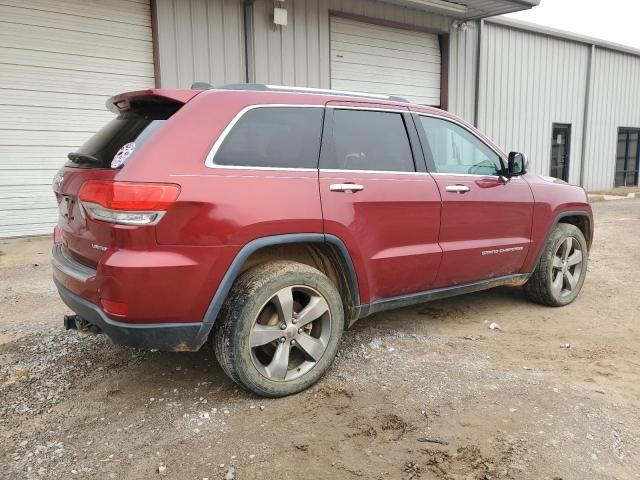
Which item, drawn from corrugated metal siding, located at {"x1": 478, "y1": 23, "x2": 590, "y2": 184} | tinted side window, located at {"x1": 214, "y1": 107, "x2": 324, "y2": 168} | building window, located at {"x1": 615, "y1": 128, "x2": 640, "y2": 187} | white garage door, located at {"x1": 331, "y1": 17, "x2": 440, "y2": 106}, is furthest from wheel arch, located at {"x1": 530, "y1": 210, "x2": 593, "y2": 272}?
building window, located at {"x1": 615, "y1": 128, "x2": 640, "y2": 187}

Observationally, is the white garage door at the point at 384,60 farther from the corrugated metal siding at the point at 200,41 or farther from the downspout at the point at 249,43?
the corrugated metal siding at the point at 200,41

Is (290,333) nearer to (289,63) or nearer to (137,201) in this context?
(137,201)

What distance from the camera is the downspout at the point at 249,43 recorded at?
9.24 meters

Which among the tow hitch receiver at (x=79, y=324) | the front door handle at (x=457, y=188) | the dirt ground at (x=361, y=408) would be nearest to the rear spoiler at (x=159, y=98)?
the tow hitch receiver at (x=79, y=324)

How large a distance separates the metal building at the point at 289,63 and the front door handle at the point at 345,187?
639 cm

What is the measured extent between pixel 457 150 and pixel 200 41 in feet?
20.3

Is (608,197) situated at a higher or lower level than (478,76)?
lower

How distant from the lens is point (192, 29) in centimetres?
876

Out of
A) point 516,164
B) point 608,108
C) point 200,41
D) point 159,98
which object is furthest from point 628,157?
point 159,98

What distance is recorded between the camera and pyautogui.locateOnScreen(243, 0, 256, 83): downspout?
9.24 meters

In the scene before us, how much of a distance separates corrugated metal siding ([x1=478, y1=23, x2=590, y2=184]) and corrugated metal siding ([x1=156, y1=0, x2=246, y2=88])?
6.87 metres

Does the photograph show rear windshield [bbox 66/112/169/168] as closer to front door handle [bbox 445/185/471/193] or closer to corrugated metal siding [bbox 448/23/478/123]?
front door handle [bbox 445/185/471/193]

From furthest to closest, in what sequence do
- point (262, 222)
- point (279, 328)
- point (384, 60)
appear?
point (384, 60) < point (279, 328) < point (262, 222)

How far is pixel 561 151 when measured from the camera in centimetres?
1593
